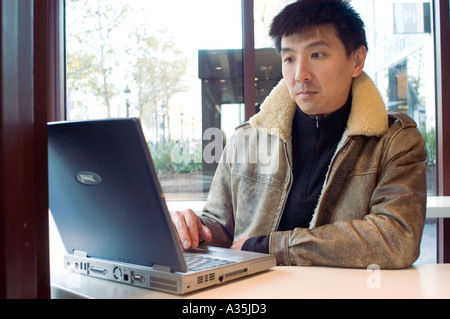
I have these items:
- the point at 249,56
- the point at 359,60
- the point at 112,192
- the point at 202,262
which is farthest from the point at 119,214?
the point at 249,56

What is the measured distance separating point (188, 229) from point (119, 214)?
13.4 inches

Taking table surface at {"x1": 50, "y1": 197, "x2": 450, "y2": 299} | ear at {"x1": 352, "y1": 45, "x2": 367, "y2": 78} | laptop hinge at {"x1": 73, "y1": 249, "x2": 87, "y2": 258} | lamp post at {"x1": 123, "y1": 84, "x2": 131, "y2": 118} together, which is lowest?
table surface at {"x1": 50, "y1": 197, "x2": 450, "y2": 299}

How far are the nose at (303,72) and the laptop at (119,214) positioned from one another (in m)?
0.64

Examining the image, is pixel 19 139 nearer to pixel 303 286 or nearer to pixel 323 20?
pixel 303 286

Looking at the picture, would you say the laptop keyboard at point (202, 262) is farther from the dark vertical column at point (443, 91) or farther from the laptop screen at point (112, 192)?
the dark vertical column at point (443, 91)

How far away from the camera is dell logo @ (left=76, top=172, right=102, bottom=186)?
0.74 m

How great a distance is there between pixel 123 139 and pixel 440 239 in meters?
2.30

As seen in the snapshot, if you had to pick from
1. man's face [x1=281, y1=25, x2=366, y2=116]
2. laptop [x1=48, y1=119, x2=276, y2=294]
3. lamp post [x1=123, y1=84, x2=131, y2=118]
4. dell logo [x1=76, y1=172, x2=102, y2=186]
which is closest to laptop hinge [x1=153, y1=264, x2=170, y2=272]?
laptop [x1=48, y1=119, x2=276, y2=294]

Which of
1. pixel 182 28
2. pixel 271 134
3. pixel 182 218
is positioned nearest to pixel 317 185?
pixel 271 134

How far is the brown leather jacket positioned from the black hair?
127 millimetres

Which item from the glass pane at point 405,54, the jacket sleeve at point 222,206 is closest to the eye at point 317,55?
the jacket sleeve at point 222,206

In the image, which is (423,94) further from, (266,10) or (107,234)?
(107,234)

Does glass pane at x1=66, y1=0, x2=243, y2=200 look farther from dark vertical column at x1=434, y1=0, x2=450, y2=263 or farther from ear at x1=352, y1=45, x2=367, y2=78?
ear at x1=352, y1=45, x2=367, y2=78

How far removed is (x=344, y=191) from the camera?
126 cm
